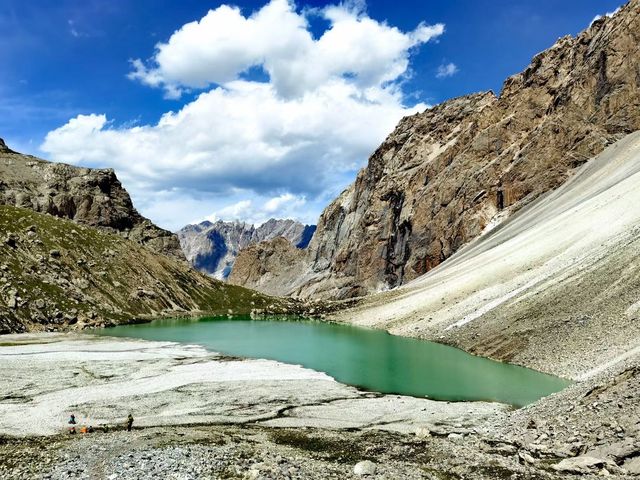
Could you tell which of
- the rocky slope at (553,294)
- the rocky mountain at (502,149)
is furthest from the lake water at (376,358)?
the rocky mountain at (502,149)

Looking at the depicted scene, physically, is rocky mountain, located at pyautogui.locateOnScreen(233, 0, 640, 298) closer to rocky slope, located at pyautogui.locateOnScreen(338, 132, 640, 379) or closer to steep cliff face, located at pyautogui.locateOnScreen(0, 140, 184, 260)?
rocky slope, located at pyautogui.locateOnScreen(338, 132, 640, 379)

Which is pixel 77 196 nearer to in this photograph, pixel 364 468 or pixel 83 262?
pixel 83 262

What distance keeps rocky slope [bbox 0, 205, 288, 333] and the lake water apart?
9.82 m

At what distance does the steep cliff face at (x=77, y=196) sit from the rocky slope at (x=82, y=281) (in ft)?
87.5

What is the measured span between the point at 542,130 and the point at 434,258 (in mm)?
45269

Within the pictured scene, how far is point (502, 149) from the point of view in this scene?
147000 mm

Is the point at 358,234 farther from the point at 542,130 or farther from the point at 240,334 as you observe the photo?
the point at 240,334

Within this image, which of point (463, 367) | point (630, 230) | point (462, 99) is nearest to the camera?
point (463, 367)

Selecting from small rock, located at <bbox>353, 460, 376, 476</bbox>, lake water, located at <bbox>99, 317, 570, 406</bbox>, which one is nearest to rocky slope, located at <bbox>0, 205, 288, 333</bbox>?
lake water, located at <bbox>99, 317, 570, 406</bbox>

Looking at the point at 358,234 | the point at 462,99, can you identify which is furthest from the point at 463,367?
the point at 462,99

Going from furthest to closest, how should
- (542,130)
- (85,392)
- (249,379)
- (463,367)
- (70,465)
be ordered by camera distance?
1. (542,130)
2. (463,367)
3. (249,379)
4. (85,392)
5. (70,465)

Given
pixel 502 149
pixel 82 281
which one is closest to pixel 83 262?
pixel 82 281

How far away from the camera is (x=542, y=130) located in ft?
445

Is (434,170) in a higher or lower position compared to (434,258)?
higher
